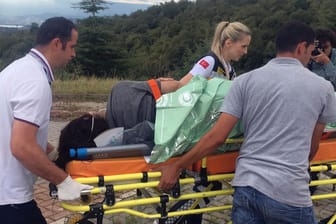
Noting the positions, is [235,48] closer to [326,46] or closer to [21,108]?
[326,46]

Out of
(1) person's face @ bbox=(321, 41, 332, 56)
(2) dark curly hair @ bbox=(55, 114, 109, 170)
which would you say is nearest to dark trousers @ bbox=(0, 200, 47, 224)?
(2) dark curly hair @ bbox=(55, 114, 109, 170)

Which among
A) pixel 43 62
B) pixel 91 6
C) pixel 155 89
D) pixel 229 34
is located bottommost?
pixel 155 89

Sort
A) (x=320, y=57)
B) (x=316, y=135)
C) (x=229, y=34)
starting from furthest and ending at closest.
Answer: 1. (x=320, y=57)
2. (x=229, y=34)
3. (x=316, y=135)

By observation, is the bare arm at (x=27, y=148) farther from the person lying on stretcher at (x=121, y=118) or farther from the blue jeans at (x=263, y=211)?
the blue jeans at (x=263, y=211)

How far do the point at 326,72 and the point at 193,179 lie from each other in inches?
87.5

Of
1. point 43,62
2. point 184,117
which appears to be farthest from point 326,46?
point 43,62

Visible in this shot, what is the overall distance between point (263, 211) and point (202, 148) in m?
0.51

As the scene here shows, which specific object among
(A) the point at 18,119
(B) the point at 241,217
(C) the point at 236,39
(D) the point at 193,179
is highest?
(C) the point at 236,39

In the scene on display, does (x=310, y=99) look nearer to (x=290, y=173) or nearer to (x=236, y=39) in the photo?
(x=290, y=173)

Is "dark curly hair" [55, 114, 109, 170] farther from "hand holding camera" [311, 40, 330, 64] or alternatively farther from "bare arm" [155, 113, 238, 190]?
"hand holding camera" [311, 40, 330, 64]

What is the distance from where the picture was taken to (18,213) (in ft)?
7.53

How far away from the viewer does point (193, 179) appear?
2621 mm

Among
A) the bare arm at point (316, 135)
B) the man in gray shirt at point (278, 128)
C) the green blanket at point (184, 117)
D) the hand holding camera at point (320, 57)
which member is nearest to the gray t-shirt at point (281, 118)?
the man in gray shirt at point (278, 128)

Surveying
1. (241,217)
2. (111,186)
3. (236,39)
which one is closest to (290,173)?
(241,217)
